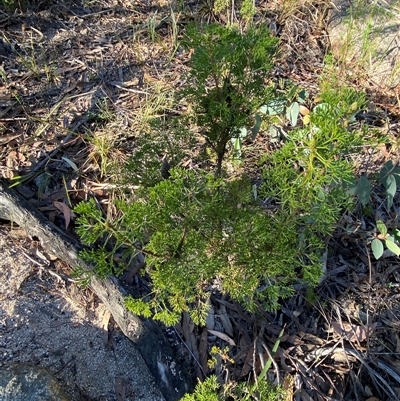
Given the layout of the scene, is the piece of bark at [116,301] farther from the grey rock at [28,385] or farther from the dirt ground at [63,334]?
the grey rock at [28,385]

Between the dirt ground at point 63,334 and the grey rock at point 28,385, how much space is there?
137mm

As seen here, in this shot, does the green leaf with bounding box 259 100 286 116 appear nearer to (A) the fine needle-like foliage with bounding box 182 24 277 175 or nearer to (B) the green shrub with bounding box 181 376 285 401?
(A) the fine needle-like foliage with bounding box 182 24 277 175

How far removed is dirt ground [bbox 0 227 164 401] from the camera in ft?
5.97

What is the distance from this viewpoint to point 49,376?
5.47 feet

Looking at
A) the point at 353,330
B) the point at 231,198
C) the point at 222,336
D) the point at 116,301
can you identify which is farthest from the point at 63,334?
the point at 353,330

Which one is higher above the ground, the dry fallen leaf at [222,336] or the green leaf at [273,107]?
the green leaf at [273,107]

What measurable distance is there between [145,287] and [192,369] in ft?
1.37

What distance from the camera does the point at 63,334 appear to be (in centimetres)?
193

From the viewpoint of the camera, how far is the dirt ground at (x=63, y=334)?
1818 mm

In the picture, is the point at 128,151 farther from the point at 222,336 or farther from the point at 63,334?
the point at 222,336

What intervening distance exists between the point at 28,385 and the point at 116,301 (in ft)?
1.45

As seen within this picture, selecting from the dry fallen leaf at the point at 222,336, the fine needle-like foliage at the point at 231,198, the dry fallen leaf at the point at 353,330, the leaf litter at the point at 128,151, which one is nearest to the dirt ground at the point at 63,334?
the leaf litter at the point at 128,151

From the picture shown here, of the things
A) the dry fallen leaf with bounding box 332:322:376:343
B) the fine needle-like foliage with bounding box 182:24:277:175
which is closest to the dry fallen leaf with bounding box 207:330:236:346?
the dry fallen leaf with bounding box 332:322:376:343

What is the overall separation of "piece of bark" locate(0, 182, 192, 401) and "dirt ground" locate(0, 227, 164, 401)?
0.09 meters
